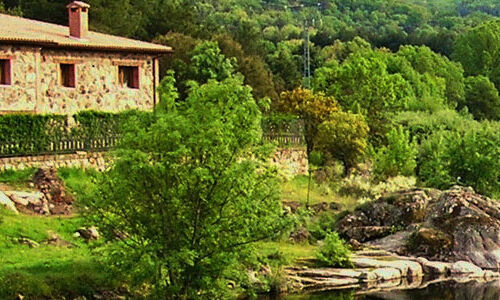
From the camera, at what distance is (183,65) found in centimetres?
5947

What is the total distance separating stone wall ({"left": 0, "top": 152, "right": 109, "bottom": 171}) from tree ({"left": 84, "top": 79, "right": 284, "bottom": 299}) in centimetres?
939

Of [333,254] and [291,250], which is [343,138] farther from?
[333,254]

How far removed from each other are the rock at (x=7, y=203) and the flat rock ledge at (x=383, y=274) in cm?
939

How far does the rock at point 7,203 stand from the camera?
32719mm

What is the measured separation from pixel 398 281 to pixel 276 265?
6.64 metres

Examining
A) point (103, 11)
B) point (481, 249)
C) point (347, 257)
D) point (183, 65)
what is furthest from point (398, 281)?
point (103, 11)

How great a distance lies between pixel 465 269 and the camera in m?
38.8

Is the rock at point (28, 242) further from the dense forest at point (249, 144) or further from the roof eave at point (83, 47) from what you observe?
the roof eave at point (83, 47)

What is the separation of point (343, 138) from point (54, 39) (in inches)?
704

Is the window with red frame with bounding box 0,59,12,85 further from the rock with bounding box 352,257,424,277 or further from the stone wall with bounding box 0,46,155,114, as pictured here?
the rock with bounding box 352,257,424,277

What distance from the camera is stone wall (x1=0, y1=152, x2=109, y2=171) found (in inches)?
1452

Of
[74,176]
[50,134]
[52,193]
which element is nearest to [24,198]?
[52,193]

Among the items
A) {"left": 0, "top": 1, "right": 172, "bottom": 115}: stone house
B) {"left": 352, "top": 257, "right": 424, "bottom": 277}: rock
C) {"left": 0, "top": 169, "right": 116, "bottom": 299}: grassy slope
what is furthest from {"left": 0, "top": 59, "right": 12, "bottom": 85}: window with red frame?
{"left": 352, "top": 257, "right": 424, "bottom": 277}: rock

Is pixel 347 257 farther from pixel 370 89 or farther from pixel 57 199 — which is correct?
pixel 370 89
